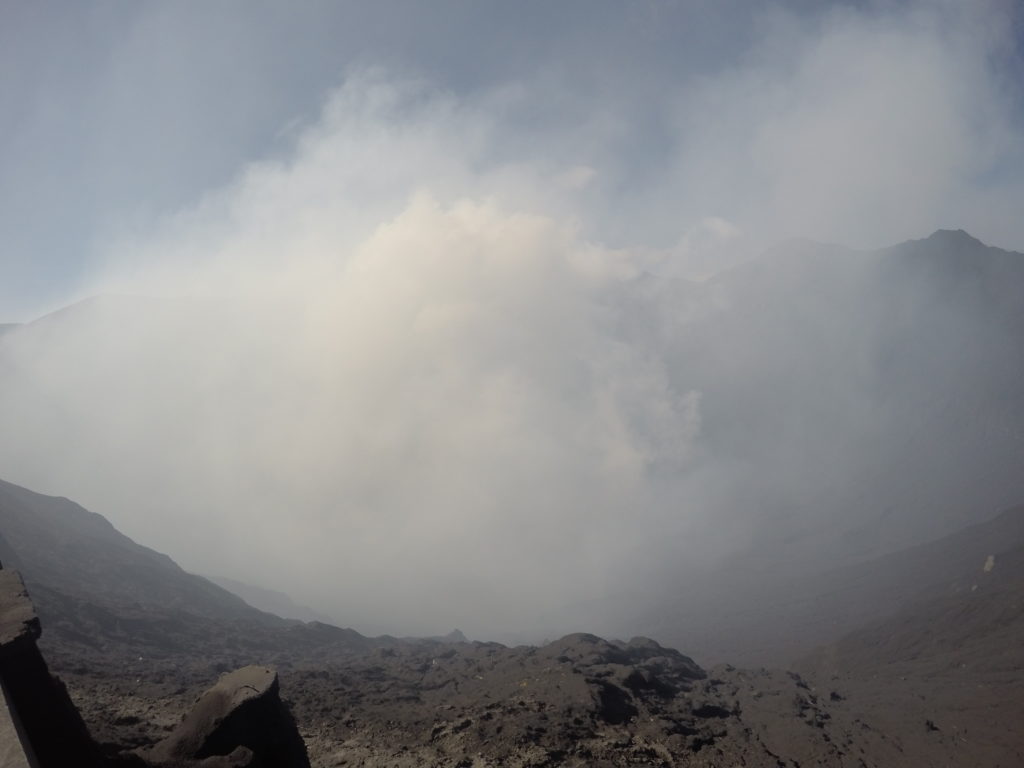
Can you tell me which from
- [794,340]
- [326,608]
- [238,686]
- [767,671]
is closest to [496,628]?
[326,608]

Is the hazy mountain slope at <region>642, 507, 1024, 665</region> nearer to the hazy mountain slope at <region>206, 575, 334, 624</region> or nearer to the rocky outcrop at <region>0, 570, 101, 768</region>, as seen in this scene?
the rocky outcrop at <region>0, 570, 101, 768</region>

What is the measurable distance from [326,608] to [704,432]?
95772 mm

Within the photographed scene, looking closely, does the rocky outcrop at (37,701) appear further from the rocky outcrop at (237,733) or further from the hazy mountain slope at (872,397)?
the hazy mountain slope at (872,397)

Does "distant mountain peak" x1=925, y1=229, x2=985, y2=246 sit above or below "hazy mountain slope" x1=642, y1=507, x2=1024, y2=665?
above

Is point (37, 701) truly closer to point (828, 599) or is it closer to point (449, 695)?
point (449, 695)

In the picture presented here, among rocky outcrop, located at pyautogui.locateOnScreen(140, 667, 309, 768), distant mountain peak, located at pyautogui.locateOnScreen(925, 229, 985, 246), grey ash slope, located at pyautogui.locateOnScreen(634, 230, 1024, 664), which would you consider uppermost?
distant mountain peak, located at pyautogui.locateOnScreen(925, 229, 985, 246)

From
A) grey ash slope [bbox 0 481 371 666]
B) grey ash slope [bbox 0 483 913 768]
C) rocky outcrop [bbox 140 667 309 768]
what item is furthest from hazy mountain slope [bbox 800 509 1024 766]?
grey ash slope [bbox 0 481 371 666]

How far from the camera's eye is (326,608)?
9456 centimetres

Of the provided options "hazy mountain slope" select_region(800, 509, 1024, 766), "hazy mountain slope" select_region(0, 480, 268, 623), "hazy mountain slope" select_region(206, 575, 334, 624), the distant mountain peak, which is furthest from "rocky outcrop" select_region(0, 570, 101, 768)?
the distant mountain peak

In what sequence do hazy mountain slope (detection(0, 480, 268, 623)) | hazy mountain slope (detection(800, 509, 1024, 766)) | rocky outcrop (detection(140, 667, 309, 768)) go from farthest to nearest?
hazy mountain slope (detection(0, 480, 268, 623)) < hazy mountain slope (detection(800, 509, 1024, 766)) < rocky outcrop (detection(140, 667, 309, 768))

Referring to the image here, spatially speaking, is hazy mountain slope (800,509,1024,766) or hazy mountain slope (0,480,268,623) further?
hazy mountain slope (0,480,268,623)

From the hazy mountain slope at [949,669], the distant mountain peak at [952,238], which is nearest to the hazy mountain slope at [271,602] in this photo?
the hazy mountain slope at [949,669]

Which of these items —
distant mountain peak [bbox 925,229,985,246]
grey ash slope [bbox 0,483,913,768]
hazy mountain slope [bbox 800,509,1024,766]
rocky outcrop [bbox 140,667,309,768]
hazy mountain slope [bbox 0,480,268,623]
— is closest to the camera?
rocky outcrop [bbox 140,667,309,768]

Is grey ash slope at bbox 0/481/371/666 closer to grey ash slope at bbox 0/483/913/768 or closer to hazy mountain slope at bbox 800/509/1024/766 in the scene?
grey ash slope at bbox 0/483/913/768
